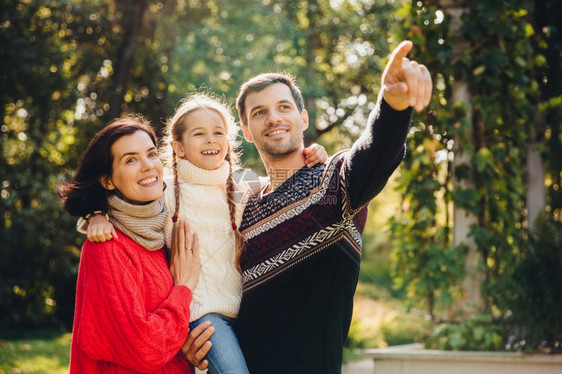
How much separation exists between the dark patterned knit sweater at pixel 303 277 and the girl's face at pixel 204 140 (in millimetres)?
312

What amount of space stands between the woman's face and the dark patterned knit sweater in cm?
42

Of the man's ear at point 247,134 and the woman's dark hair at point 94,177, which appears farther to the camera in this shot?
the man's ear at point 247,134

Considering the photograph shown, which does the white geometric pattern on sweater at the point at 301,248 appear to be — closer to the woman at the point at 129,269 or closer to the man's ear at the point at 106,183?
the woman at the point at 129,269

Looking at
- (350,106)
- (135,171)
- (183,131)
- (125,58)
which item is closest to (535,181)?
(183,131)

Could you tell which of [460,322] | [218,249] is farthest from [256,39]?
[218,249]

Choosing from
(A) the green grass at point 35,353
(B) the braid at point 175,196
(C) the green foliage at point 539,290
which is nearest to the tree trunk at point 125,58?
(A) the green grass at point 35,353

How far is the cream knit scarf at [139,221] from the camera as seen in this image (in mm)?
2049

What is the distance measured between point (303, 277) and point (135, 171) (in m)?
0.70

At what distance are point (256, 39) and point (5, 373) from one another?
5.70m

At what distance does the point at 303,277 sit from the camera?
2.09 m

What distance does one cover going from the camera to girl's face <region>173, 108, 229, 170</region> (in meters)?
2.29

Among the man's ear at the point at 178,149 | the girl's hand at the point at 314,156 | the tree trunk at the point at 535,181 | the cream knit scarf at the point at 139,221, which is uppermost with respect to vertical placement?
the tree trunk at the point at 535,181

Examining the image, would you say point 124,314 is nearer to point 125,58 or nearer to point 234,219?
point 234,219

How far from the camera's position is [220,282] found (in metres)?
2.21
